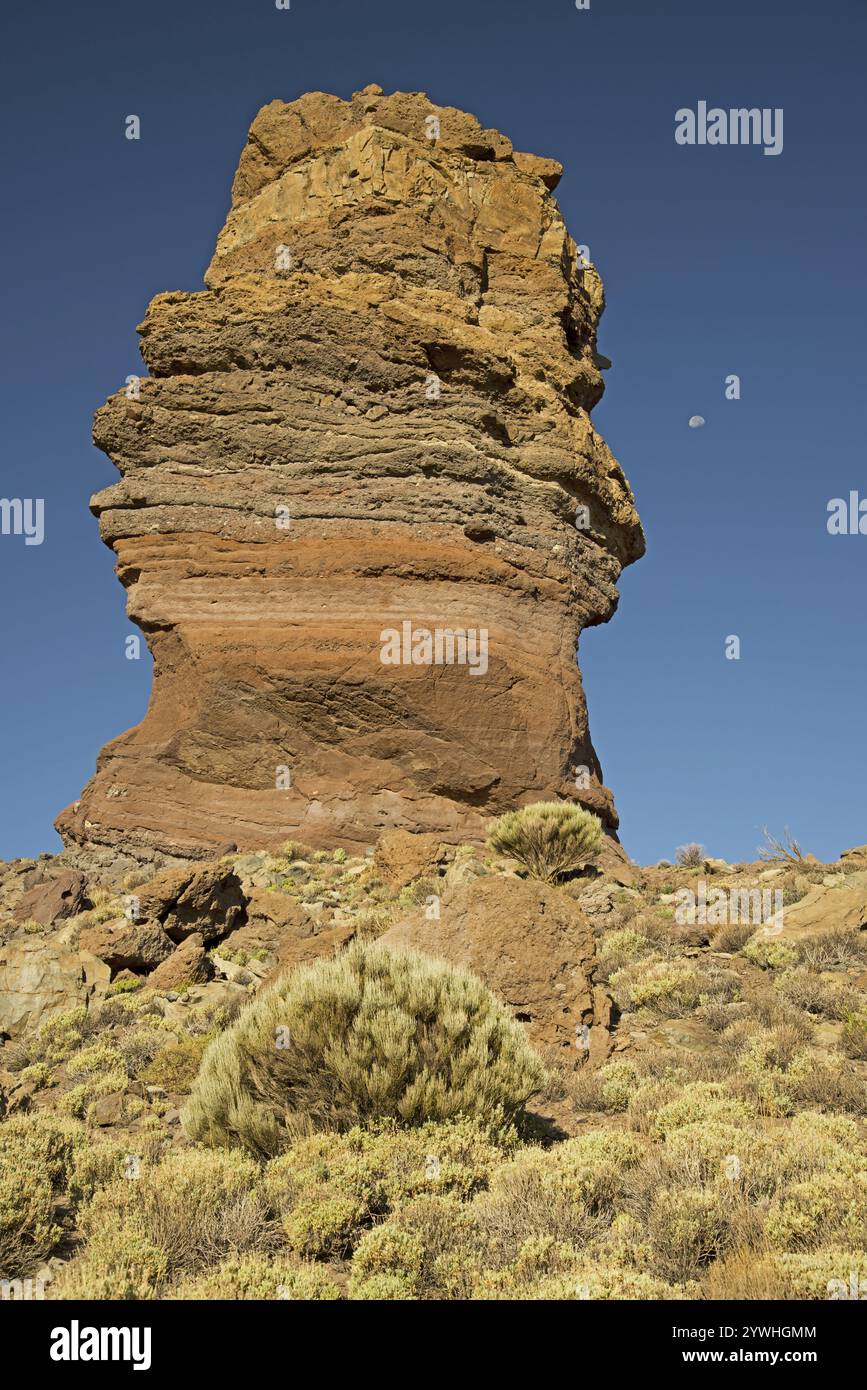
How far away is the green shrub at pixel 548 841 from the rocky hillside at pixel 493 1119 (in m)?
1.64

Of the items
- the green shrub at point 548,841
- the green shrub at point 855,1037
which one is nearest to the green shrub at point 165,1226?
the green shrub at point 855,1037

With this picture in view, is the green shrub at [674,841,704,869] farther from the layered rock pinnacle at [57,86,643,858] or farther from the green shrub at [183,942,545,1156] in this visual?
the green shrub at [183,942,545,1156]

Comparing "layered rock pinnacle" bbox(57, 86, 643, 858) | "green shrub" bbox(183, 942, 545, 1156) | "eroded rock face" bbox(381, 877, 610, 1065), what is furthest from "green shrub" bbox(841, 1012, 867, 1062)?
"layered rock pinnacle" bbox(57, 86, 643, 858)

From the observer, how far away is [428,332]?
22.1 meters

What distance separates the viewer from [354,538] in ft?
70.1

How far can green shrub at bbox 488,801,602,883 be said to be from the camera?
1720cm

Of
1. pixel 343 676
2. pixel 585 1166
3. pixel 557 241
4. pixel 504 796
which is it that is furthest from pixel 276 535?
pixel 585 1166

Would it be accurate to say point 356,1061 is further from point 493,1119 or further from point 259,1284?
point 259,1284

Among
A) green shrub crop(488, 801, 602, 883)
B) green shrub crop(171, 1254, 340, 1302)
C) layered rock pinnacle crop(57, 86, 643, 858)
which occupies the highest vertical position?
layered rock pinnacle crop(57, 86, 643, 858)

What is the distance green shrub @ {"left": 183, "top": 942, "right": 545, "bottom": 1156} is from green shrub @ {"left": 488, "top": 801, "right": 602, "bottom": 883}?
9781 mm

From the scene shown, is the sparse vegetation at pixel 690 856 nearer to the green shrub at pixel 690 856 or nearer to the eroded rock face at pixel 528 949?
the green shrub at pixel 690 856

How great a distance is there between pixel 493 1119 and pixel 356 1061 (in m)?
1.04
